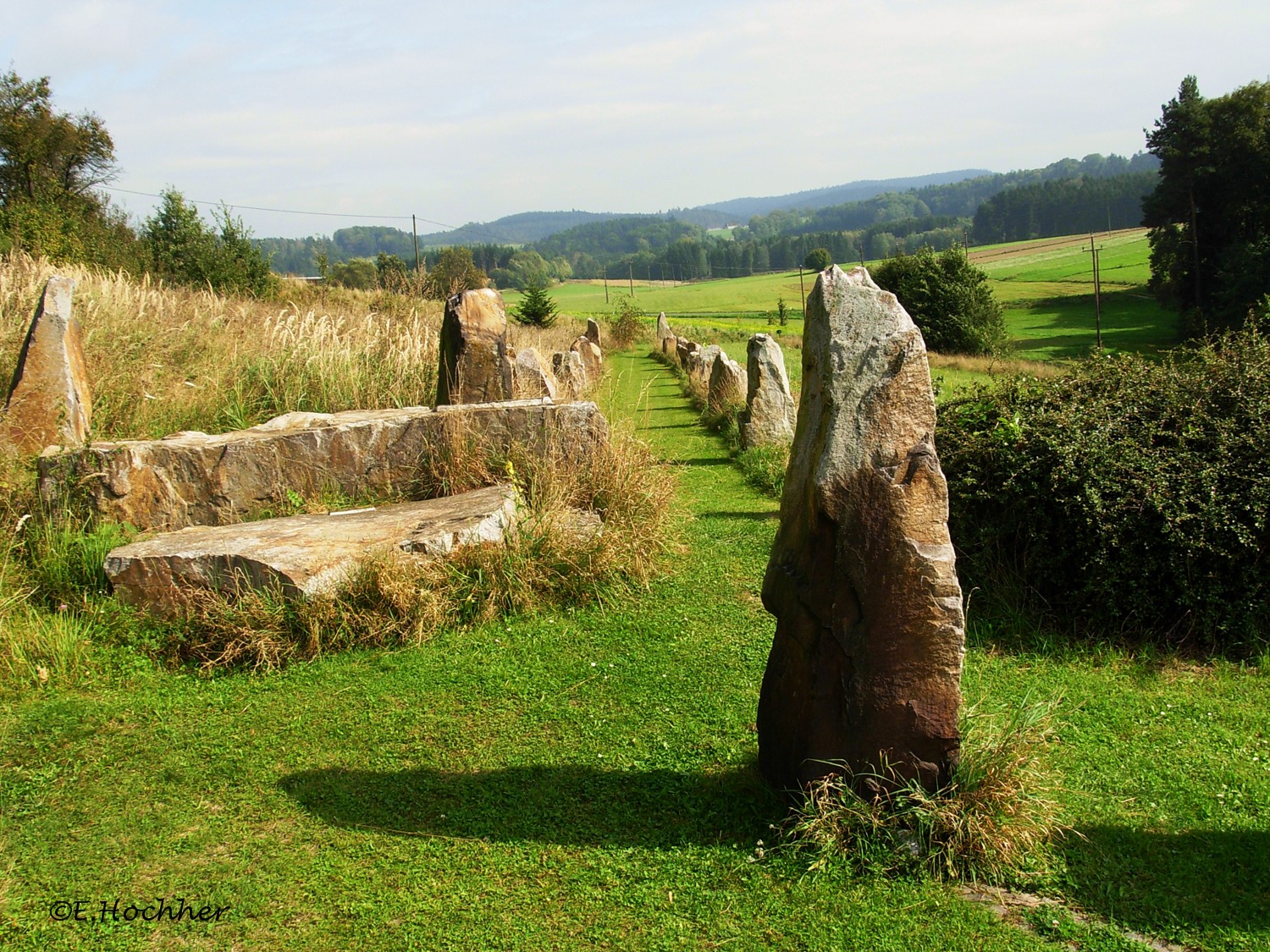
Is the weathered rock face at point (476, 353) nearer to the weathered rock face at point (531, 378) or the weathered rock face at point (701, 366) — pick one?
the weathered rock face at point (531, 378)

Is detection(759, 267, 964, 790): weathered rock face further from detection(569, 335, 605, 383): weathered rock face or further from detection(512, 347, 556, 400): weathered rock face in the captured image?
detection(569, 335, 605, 383): weathered rock face

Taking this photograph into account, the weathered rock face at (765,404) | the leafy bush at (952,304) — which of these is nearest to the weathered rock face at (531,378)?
the weathered rock face at (765,404)

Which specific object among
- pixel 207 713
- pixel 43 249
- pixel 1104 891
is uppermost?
pixel 43 249

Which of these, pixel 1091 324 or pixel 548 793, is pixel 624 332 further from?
pixel 548 793

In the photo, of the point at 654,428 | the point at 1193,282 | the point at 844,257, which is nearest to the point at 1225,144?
the point at 1193,282

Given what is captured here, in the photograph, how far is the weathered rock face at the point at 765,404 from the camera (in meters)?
12.4

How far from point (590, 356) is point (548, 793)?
20.5m

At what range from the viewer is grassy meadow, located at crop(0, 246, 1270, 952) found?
337 cm

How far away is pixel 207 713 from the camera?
5113mm

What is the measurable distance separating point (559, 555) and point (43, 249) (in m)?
16.3

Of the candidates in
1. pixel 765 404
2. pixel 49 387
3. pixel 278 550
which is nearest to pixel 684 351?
pixel 765 404

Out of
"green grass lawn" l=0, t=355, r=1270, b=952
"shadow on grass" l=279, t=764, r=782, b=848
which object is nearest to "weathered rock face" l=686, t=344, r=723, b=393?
"green grass lawn" l=0, t=355, r=1270, b=952

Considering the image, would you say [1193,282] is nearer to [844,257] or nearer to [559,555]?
[559,555]

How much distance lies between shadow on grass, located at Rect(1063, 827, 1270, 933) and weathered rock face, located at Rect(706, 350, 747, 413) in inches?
441
